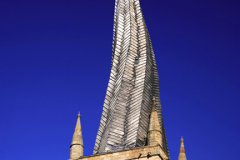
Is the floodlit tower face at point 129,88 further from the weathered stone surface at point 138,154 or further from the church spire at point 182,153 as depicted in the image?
the church spire at point 182,153

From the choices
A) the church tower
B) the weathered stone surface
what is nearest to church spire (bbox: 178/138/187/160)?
the church tower

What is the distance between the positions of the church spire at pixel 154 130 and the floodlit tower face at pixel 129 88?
662mm

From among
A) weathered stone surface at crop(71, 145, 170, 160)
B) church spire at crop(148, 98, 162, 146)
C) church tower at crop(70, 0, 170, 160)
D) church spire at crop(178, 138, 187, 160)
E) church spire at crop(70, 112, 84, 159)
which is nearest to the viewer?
weathered stone surface at crop(71, 145, 170, 160)

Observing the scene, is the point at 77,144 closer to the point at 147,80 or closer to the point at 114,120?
the point at 114,120

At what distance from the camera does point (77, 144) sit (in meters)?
38.9

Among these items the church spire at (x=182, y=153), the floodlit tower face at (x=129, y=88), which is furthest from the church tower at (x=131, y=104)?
the church spire at (x=182, y=153)

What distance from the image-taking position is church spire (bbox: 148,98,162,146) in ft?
122

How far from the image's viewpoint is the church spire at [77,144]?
126 ft

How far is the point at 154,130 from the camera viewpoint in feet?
125

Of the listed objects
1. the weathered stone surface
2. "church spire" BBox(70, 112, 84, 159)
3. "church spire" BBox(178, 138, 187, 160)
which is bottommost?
the weathered stone surface

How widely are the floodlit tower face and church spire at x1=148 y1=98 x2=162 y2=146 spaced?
662 millimetres

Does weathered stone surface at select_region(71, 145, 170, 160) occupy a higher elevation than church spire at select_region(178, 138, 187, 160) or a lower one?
lower

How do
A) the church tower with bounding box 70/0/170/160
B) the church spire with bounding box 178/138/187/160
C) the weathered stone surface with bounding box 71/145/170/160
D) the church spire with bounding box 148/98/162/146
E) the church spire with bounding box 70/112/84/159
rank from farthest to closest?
the church spire with bounding box 178/138/187/160, the church spire with bounding box 70/112/84/159, the church tower with bounding box 70/0/170/160, the church spire with bounding box 148/98/162/146, the weathered stone surface with bounding box 71/145/170/160

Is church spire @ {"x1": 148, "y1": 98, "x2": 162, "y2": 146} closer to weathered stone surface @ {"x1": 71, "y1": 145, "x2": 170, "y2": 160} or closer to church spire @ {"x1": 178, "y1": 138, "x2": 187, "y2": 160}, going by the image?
weathered stone surface @ {"x1": 71, "y1": 145, "x2": 170, "y2": 160}
